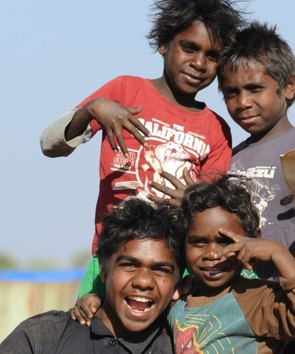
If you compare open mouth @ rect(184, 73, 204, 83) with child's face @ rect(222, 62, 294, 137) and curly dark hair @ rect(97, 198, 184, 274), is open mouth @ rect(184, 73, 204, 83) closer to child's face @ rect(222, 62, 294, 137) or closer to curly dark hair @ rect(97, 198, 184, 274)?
child's face @ rect(222, 62, 294, 137)

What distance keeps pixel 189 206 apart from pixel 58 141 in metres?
0.83

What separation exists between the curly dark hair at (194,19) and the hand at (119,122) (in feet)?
2.89

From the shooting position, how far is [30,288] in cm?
999

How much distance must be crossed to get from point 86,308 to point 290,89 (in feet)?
5.08

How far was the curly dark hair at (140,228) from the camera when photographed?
496cm

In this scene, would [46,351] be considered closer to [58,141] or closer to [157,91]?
[58,141]

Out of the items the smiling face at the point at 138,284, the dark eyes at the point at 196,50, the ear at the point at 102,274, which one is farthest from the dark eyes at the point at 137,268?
the dark eyes at the point at 196,50

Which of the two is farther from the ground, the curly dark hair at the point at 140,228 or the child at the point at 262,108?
the child at the point at 262,108

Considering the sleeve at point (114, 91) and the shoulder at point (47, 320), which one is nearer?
the shoulder at point (47, 320)

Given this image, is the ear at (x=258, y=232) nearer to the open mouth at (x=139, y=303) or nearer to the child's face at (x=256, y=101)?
the open mouth at (x=139, y=303)

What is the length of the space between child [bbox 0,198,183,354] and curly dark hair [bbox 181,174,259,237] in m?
0.13

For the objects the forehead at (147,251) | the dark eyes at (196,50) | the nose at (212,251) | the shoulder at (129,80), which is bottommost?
the forehead at (147,251)

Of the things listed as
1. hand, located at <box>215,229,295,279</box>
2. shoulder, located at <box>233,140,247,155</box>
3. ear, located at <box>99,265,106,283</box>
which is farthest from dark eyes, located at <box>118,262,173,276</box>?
shoulder, located at <box>233,140,247,155</box>

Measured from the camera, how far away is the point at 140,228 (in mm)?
4980
